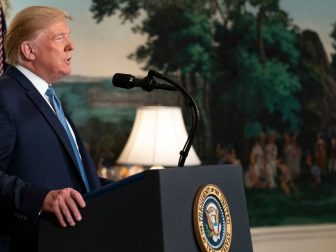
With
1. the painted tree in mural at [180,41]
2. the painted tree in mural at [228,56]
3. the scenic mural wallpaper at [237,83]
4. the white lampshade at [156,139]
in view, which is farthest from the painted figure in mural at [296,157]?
the white lampshade at [156,139]

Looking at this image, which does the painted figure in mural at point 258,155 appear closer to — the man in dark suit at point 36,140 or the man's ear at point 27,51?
the man in dark suit at point 36,140

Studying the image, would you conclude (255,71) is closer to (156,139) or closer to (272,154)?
(272,154)

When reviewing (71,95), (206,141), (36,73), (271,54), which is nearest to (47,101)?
(36,73)

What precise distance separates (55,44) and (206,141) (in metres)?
3.01

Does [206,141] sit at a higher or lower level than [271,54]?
lower

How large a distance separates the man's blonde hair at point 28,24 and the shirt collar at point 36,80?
54mm

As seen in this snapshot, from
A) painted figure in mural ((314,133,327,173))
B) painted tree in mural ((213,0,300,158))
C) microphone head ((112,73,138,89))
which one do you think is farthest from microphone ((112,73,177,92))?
painted figure in mural ((314,133,327,173))

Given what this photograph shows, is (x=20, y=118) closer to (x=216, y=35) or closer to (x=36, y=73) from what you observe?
(x=36, y=73)

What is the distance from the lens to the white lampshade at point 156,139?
467 centimetres

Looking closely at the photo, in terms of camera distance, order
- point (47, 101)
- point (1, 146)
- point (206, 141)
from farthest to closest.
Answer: point (206, 141)
point (47, 101)
point (1, 146)

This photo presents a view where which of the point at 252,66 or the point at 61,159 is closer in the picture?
the point at 61,159

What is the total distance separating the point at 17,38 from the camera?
8.53 ft

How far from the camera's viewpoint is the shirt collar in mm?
2523

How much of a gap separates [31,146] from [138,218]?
1.72 ft
